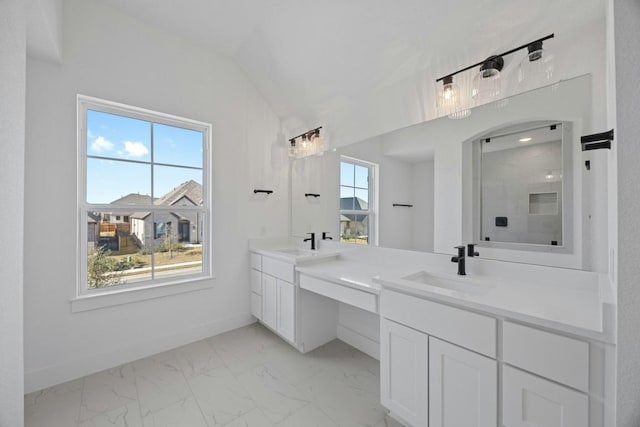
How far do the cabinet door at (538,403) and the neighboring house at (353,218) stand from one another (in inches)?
59.7

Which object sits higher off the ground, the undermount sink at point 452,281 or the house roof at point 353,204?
the house roof at point 353,204

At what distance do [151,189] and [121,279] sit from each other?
869 millimetres

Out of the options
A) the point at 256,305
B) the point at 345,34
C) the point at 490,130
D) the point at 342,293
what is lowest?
the point at 256,305

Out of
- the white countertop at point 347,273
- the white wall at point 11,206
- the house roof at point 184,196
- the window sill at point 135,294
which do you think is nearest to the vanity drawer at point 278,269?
the white countertop at point 347,273

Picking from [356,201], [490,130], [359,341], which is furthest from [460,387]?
[356,201]

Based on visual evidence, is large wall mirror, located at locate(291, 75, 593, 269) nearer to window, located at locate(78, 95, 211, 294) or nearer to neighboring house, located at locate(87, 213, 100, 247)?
window, located at locate(78, 95, 211, 294)

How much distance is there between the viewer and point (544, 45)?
1.47 m

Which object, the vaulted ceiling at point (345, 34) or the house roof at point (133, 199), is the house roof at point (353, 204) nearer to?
the vaulted ceiling at point (345, 34)

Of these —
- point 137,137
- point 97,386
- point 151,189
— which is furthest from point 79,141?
point 97,386

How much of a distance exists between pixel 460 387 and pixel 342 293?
2.89ft

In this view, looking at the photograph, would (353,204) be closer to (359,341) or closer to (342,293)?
(342,293)

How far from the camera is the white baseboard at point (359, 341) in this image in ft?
7.73

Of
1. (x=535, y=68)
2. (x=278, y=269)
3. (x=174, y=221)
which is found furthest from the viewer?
(x=174, y=221)

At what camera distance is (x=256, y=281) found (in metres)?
2.92
